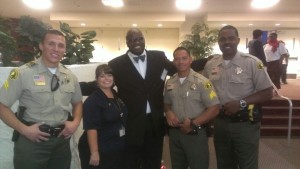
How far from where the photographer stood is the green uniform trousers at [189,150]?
2.24 metres

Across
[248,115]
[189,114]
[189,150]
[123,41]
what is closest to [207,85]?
[189,114]

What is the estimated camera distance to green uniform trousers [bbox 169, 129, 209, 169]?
224cm

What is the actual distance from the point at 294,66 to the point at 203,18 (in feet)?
16.1

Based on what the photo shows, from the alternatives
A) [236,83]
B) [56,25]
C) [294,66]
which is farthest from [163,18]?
[236,83]

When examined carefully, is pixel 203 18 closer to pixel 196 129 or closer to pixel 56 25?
pixel 56 25

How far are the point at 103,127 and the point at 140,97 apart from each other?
0.43 meters

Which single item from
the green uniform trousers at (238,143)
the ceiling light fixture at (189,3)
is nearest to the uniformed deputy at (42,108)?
the green uniform trousers at (238,143)

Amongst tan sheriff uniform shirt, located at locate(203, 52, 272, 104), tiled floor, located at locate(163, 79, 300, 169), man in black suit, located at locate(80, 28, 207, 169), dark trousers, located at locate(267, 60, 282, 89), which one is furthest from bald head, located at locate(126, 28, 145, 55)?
dark trousers, located at locate(267, 60, 282, 89)

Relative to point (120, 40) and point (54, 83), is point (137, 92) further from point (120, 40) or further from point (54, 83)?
point (120, 40)

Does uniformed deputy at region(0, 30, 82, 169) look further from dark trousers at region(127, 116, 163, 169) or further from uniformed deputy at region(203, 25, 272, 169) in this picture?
uniformed deputy at region(203, 25, 272, 169)

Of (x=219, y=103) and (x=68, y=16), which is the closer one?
(x=219, y=103)

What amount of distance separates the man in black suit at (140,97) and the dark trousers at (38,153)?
2.00 feet

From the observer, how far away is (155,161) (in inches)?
96.7

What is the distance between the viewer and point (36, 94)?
6.02 feet
